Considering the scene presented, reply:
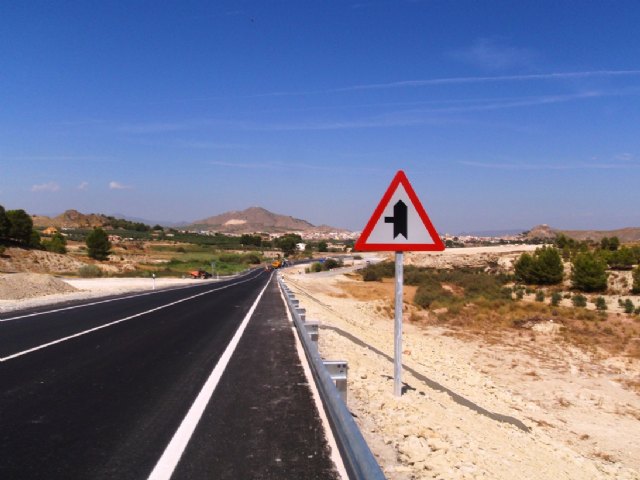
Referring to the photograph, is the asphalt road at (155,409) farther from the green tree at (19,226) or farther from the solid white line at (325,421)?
the green tree at (19,226)

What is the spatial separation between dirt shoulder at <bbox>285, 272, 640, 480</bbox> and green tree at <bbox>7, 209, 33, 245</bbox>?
71.1 metres

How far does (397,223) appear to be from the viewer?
630 cm

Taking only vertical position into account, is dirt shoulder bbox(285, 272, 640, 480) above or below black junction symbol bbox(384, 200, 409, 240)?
below

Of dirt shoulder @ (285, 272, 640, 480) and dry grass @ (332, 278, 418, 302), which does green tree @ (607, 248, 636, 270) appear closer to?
dry grass @ (332, 278, 418, 302)

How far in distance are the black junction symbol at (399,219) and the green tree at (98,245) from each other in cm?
8464

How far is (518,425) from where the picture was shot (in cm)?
916

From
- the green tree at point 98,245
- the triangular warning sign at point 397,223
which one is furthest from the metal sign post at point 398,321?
the green tree at point 98,245

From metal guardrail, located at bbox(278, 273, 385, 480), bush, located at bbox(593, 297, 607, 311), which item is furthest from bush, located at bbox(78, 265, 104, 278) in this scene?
metal guardrail, located at bbox(278, 273, 385, 480)

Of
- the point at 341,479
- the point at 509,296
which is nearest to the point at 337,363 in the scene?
the point at 341,479

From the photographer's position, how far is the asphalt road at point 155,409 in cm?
421

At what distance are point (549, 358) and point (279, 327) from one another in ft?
44.7

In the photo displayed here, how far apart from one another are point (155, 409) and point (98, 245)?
279 feet

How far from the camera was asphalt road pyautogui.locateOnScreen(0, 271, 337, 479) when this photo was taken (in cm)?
421

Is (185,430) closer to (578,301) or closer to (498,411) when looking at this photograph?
(498,411)
